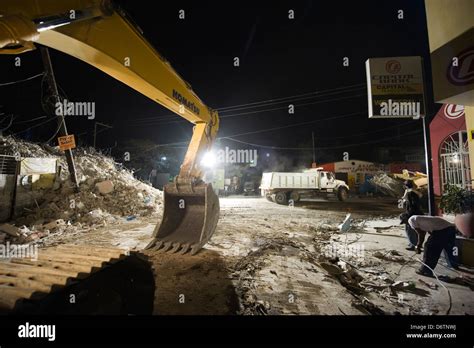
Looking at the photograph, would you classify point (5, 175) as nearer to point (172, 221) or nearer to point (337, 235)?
point (172, 221)

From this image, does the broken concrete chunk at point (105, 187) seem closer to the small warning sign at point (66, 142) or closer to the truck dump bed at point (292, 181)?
the small warning sign at point (66, 142)

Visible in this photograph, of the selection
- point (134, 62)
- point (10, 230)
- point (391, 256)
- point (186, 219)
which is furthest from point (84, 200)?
point (391, 256)

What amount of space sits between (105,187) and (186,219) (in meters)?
6.82

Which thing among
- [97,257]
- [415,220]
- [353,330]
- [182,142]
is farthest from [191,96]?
[182,142]

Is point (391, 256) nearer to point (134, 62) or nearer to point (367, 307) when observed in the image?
point (367, 307)

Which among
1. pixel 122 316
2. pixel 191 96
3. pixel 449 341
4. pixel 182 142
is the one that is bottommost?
pixel 449 341

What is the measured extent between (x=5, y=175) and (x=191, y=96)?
26.3ft

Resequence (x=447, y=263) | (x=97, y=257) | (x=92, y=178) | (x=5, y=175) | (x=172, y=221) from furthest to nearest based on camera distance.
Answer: (x=92, y=178) < (x=5, y=175) < (x=172, y=221) < (x=447, y=263) < (x=97, y=257)

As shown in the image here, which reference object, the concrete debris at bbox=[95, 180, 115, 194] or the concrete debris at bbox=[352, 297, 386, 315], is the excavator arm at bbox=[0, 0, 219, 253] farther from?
the concrete debris at bbox=[95, 180, 115, 194]

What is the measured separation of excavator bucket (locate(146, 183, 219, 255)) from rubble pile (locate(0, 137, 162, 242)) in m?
4.27

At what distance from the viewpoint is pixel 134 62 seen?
3.39 metres

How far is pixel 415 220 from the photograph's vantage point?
4.61m

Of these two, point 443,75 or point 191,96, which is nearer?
point 191,96

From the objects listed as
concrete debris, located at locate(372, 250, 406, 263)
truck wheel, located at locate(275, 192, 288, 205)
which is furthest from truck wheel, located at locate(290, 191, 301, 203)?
concrete debris, located at locate(372, 250, 406, 263)
